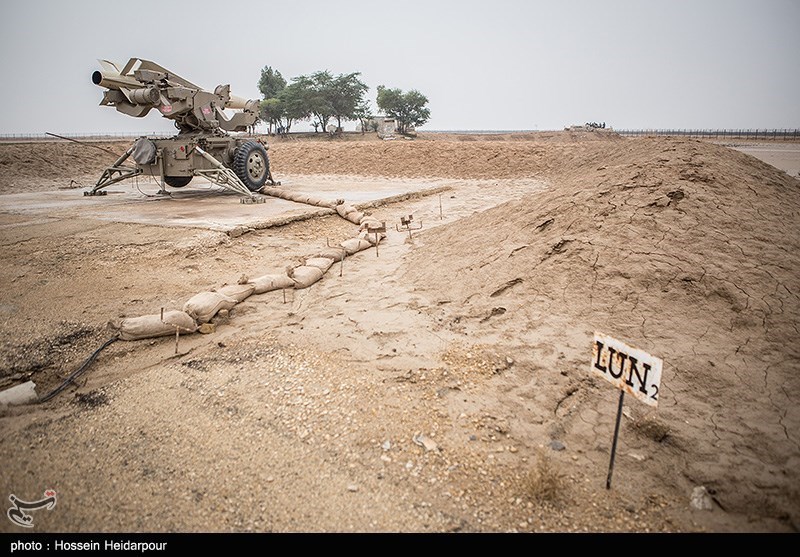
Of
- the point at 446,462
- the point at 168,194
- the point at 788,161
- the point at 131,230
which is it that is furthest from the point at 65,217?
the point at 788,161

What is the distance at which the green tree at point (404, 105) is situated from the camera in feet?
161

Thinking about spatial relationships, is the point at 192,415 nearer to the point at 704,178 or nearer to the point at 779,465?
the point at 779,465

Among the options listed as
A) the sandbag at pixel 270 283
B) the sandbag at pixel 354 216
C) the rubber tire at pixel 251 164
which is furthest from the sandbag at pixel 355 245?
the rubber tire at pixel 251 164

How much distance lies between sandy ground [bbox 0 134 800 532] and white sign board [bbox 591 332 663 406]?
22.5 inches

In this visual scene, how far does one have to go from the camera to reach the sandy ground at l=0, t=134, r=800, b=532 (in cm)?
231

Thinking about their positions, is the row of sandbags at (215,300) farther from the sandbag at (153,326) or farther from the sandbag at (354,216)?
the sandbag at (354,216)

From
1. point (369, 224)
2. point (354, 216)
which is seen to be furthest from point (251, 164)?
point (369, 224)

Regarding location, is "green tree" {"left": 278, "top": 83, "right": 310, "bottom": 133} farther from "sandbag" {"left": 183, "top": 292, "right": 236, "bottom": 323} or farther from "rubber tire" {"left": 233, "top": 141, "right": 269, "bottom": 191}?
"sandbag" {"left": 183, "top": 292, "right": 236, "bottom": 323}

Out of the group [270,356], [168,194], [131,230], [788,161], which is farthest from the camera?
[788,161]

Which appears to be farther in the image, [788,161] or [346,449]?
[788,161]
